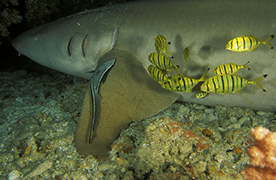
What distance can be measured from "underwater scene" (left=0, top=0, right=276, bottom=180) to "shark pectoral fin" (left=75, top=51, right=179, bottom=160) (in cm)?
1

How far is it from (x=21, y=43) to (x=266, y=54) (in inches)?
174

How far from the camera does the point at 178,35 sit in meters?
2.68

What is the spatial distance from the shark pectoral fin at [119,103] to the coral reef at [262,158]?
105 centimetres

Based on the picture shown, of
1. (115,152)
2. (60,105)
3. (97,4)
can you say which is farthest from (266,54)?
(97,4)

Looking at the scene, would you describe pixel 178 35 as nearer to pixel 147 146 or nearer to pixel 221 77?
pixel 221 77

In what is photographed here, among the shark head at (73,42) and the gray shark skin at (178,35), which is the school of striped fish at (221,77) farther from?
the shark head at (73,42)

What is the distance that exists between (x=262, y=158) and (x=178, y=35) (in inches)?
69.9

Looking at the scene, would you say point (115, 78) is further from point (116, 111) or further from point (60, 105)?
point (60, 105)

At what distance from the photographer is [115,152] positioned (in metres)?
2.11

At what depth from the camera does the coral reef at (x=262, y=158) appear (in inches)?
66.4

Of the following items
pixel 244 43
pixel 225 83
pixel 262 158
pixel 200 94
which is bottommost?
pixel 262 158

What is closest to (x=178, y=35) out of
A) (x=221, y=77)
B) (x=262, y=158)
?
(x=221, y=77)

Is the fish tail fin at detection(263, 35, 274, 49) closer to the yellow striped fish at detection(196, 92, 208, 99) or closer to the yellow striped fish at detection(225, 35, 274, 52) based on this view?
the yellow striped fish at detection(225, 35, 274, 52)

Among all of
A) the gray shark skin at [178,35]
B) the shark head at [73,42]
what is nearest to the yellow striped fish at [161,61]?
the gray shark skin at [178,35]
